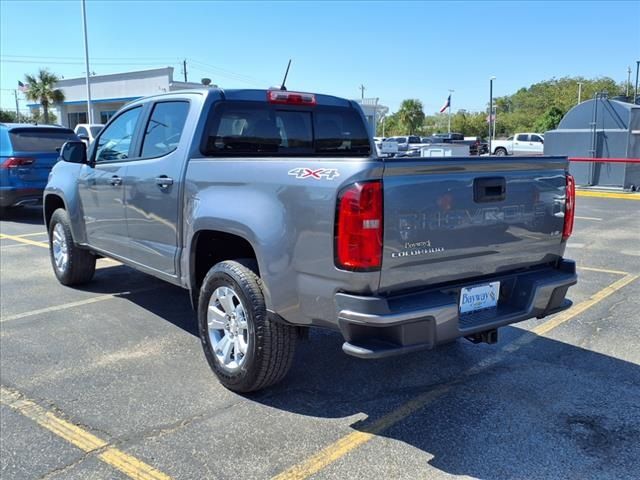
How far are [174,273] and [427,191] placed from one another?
2211 mm

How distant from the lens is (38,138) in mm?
11938

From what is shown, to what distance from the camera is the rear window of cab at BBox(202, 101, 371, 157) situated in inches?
177

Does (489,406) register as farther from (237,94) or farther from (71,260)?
(71,260)

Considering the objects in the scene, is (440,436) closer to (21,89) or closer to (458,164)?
(458,164)

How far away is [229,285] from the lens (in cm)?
386

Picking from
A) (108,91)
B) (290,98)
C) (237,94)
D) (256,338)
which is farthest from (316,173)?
(108,91)

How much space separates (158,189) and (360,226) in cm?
213

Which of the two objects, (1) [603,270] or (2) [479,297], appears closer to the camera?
(2) [479,297]

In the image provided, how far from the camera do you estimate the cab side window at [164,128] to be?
15.1ft

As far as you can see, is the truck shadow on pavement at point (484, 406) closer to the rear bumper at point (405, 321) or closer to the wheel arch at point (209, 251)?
the rear bumper at point (405, 321)

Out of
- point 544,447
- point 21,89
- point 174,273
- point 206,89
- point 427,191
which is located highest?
point 21,89

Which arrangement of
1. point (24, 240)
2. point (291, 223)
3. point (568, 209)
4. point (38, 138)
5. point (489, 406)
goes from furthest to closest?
point (38, 138) → point (24, 240) → point (568, 209) → point (489, 406) → point (291, 223)

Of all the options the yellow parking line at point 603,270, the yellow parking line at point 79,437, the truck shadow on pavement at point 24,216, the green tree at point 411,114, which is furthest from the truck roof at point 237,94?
the green tree at point 411,114

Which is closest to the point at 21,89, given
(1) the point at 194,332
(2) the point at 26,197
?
(2) the point at 26,197
